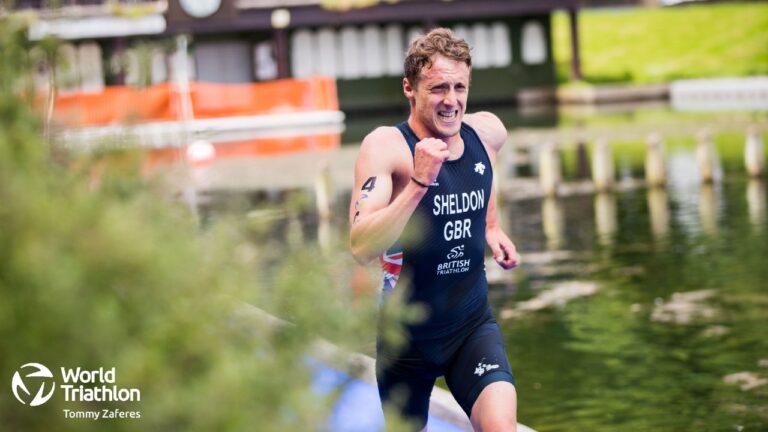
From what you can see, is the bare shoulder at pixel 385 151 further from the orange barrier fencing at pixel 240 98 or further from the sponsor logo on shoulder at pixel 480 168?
the orange barrier fencing at pixel 240 98

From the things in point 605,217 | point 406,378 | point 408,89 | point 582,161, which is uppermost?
point 408,89

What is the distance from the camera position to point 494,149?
616cm

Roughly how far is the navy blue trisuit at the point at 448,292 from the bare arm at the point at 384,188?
0.10 meters

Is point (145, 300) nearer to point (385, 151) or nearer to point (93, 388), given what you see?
point (93, 388)

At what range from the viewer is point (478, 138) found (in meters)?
6.03

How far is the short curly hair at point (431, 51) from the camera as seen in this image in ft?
18.7

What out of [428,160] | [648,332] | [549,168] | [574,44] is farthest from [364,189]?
[574,44]

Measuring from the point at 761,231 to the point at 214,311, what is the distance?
52.3 ft

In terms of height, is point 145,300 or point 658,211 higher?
point 145,300

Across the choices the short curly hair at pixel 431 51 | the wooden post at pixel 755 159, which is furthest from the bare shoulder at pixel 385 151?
the wooden post at pixel 755 159

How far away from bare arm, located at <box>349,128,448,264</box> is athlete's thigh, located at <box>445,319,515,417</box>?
69cm

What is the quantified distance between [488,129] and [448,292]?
0.80 metres

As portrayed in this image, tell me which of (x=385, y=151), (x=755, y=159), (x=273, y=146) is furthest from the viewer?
(x=273, y=146)

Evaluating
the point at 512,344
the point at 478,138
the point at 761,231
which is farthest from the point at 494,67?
the point at 478,138
